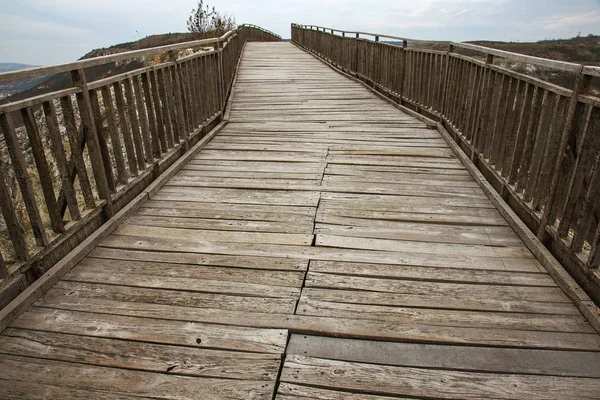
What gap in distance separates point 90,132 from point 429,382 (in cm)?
254

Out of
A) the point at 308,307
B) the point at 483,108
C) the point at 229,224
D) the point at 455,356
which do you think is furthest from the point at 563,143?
the point at 229,224

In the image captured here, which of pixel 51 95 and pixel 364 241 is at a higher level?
pixel 51 95

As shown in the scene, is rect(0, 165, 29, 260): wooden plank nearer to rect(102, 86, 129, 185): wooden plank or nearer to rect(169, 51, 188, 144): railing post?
rect(102, 86, 129, 185): wooden plank

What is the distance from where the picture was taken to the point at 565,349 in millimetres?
1907

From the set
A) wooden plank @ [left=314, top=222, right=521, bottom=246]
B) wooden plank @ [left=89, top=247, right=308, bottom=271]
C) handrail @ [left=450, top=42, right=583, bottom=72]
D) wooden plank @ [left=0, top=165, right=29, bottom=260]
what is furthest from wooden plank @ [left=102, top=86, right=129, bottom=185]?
handrail @ [left=450, top=42, right=583, bottom=72]

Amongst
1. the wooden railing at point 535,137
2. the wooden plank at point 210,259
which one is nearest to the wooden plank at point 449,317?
the wooden railing at point 535,137

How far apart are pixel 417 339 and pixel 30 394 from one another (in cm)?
171

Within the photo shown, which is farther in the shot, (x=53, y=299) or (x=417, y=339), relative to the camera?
(x=53, y=299)

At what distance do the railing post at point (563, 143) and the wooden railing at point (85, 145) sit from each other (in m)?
2.96

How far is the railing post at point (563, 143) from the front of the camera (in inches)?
91.1

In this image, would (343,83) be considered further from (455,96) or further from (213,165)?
(213,165)

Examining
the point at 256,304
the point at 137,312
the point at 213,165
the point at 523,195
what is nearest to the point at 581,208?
the point at 523,195

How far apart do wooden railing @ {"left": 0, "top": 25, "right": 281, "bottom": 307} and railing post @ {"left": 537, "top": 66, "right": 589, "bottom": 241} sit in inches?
117

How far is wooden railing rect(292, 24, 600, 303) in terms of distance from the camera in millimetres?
2248
